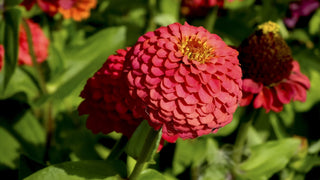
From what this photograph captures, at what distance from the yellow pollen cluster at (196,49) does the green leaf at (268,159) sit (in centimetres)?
51

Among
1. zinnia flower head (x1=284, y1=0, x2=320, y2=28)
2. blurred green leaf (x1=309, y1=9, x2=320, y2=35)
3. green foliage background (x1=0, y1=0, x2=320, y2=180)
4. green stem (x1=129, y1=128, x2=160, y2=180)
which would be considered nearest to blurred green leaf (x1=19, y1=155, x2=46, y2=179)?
green foliage background (x1=0, y1=0, x2=320, y2=180)

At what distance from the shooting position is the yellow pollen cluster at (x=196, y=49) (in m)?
0.47

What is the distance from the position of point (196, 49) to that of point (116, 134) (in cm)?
46

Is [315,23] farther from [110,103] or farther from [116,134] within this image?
[110,103]

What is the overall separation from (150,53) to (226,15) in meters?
0.97

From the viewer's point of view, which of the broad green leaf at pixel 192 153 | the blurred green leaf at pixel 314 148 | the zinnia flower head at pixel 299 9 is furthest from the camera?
the zinnia flower head at pixel 299 9

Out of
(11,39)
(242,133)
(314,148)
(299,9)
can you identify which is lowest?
(314,148)

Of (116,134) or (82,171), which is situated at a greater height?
(82,171)

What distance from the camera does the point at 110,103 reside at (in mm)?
569

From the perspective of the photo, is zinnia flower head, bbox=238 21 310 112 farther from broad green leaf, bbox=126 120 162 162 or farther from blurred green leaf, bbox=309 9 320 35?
blurred green leaf, bbox=309 9 320 35

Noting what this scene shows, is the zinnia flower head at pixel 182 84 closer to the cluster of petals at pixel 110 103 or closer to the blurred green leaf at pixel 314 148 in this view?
the cluster of petals at pixel 110 103

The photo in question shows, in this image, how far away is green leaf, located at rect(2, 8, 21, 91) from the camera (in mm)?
826

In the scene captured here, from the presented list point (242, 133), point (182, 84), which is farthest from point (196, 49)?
point (242, 133)

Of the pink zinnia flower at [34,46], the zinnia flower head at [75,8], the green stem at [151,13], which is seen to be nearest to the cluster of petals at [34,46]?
the pink zinnia flower at [34,46]
